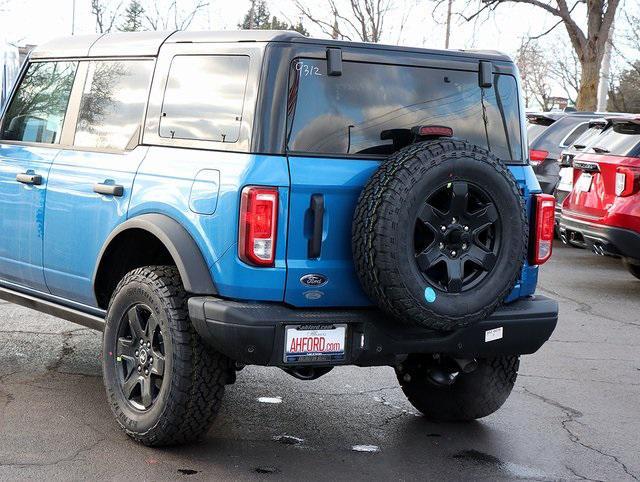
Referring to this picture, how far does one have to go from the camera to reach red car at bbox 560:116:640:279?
33.1 feet

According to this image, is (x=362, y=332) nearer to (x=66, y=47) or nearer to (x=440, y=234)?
(x=440, y=234)

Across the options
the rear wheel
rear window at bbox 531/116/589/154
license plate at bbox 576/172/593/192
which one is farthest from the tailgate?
rear window at bbox 531/116/589/154

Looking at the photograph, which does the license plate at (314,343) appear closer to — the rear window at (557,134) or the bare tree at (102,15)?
the rear window at (557,134)

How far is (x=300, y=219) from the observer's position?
458cm

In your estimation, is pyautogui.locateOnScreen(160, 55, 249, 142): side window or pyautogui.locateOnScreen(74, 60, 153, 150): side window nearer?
pyautogui.locateOnScreen(160, 55, 249, 142): side window

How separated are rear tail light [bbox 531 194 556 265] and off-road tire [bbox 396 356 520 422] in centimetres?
61

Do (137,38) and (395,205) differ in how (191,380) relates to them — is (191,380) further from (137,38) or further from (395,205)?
(137,38)

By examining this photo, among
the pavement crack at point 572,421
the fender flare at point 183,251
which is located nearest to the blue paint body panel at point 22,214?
the fender flare at point 183,251

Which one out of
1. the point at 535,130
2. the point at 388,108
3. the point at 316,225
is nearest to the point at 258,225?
the point at 316,225

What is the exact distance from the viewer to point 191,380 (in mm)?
4688

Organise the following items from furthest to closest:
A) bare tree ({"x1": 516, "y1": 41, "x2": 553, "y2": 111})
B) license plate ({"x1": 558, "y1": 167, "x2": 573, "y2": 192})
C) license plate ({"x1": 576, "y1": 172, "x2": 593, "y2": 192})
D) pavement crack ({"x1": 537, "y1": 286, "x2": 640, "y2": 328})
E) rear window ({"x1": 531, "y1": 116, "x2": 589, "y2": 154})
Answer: bare tree ({"x1": 516, "y1": 41, "x2": 553, "y2": 111}) → rear window ({"x1": 531, "y1": 116, "x2": 589, "y2": 154}) → license plate ({"x1": 558, "y1": 167, "x2": 573, "y2": 192}) → license plate ({"x1": 576, "y1": 172, "x2": 593, "y2": 192}) → pavement crack ({"x1": 537, "y1": 286, "x2": 640, "y2": 328})

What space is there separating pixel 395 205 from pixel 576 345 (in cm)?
406

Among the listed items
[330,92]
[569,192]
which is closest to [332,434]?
[330,92]

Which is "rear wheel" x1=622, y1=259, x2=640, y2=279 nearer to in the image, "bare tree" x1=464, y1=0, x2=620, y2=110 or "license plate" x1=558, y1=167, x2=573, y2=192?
"license plate" x1=558, y1=167, x2=573, y2=192
